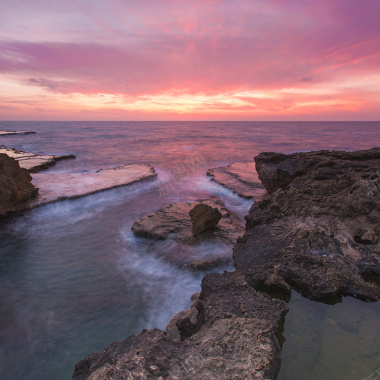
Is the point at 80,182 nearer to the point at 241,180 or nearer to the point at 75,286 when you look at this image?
the point at 75,286

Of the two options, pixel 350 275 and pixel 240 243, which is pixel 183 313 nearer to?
pixel 240 243

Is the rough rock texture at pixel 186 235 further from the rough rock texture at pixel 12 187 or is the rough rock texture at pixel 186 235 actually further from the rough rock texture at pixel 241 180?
the rough rock texture at pixel 12 187

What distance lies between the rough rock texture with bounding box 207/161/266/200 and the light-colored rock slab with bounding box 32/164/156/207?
4.19 m

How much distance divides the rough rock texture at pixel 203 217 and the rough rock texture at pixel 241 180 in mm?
4038

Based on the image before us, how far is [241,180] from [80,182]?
8.48m

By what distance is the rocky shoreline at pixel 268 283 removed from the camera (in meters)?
2.10

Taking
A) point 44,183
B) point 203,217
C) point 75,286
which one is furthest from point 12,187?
point 203,217

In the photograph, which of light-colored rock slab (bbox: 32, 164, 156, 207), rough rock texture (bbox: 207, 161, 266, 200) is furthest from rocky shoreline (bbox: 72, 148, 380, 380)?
light-colored rock slab (bbox: 32, 164, 156, 207)

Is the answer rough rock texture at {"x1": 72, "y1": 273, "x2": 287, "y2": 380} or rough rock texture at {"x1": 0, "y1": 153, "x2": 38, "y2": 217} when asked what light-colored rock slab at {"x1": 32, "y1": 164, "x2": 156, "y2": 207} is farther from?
rough rock texture at {"x1": 72, "y1": 273, "x2": 287, "y2": 380}

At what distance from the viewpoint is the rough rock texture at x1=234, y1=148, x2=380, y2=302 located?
3309 mm

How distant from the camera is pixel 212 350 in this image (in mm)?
2201

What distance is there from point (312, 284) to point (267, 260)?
2.56ft

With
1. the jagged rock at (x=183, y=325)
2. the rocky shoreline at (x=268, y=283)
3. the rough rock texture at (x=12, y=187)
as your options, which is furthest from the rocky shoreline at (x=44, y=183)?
the rocky shoreline at (x=268, y=283)

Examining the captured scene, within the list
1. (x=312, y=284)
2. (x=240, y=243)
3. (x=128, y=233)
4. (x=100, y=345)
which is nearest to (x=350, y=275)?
(x=312, y=284)
